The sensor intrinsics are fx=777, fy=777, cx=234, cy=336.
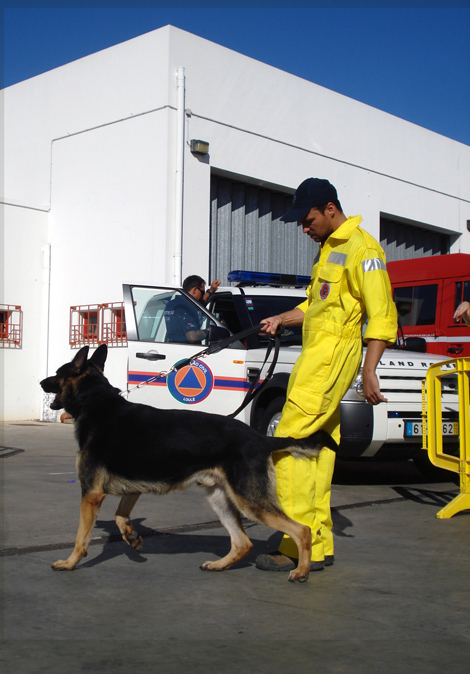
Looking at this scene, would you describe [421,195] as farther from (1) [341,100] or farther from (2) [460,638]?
(2) [460,638]

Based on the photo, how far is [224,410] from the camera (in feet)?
24.6

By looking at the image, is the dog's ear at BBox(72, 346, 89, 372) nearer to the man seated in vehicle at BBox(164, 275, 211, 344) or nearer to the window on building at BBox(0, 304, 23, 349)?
the man seated in vehicle at BBox(164, 275, 211, 344)

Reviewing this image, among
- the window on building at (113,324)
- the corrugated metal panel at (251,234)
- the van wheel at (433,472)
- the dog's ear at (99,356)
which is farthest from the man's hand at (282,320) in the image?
the corrugated metal panel at (251,234)

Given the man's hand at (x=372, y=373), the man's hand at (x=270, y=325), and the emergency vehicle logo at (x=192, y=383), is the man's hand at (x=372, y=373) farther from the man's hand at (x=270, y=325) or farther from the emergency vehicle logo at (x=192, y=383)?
the emergency vehicle logo at (x=192, y=383)

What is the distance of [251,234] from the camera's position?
16016mm

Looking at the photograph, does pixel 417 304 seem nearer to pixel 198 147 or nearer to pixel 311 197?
pixel 198 147

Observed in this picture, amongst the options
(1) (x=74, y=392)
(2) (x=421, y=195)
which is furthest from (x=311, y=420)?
(2) (x=421, y=195)

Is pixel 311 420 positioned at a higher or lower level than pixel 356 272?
lower

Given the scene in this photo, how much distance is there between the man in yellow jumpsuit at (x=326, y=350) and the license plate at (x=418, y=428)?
2.96 meters

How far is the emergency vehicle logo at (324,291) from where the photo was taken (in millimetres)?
4305

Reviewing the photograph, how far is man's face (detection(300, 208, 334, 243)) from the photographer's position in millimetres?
4434

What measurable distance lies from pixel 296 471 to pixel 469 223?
18400 millimetres

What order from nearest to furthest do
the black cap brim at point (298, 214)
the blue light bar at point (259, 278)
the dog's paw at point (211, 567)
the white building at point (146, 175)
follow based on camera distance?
the dog's paw at point (211, 567) < the black cap brim at point (298, 214) < the blue light bar at point (259, 278) < the white building at point (146, 175)

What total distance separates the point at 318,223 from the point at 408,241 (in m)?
16.3
